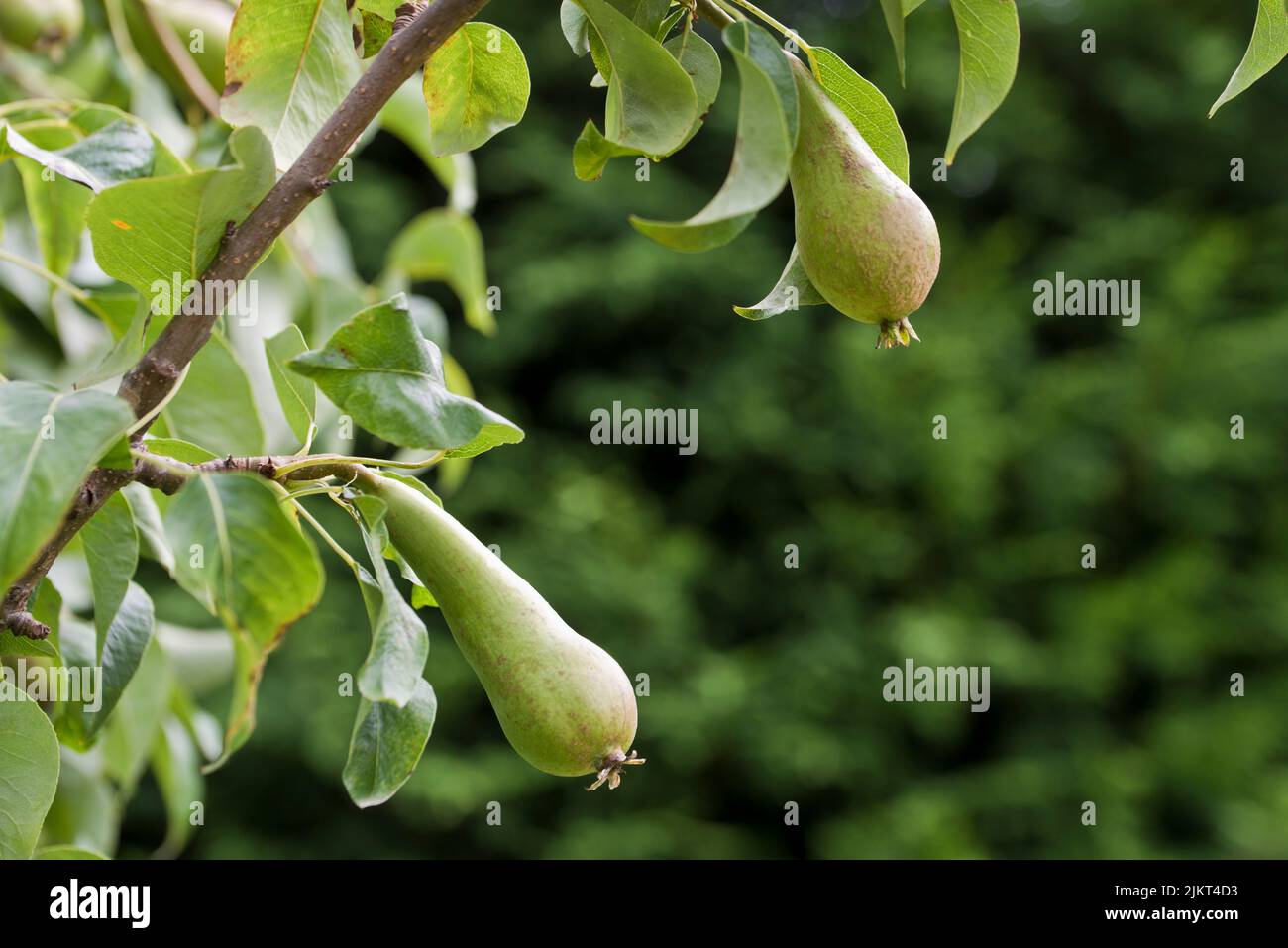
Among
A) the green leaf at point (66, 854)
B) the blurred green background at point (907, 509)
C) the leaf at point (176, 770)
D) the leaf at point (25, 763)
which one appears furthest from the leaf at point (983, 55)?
the blurred green background at point (907, 509)

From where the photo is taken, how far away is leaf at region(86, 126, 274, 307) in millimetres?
470

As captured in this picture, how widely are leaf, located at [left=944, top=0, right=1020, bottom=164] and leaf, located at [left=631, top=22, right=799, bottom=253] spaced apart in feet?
0.43

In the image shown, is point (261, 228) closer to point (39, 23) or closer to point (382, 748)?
point (382, 748)

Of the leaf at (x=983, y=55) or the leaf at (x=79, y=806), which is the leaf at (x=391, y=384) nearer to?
the leaf at (x=983, y=55)

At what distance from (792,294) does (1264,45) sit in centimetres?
24

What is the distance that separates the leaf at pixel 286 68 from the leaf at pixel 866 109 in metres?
0.22

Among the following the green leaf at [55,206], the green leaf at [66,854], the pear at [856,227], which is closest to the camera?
the pear at [856,227]

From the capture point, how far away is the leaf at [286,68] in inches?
22.1

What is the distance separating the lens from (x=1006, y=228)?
11.4 feet

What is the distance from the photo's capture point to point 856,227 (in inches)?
19.2

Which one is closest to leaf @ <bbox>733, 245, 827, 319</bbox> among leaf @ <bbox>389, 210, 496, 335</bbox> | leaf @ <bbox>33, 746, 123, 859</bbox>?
leaf @ <bbox>33, 746, 123, 859</bbox>

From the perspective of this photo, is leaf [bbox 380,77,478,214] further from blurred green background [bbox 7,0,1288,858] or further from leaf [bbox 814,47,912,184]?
blurred green background [bbox 7,0,1288,858]
